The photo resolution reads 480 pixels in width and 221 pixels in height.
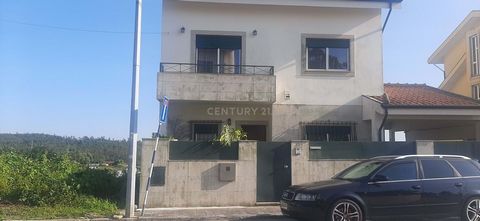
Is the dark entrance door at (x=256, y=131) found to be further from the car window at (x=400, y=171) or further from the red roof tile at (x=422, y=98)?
the car window at (x=400, y=171)

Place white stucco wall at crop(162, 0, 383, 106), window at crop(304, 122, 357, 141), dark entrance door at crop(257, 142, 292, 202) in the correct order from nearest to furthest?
1. dark entrance door at crop(257, 142, 292, 202)
2. white stucco wall at crop(162, 0, 383, 106)
3. window at crop(304, 122, 357, 141)

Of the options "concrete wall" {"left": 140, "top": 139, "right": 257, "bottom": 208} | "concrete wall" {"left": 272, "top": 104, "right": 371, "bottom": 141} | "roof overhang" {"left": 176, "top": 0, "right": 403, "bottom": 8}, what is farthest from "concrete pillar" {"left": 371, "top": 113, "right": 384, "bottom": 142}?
"concrete wall" {"left": 140, "top": 139, "right": 257, "bottom": 208}

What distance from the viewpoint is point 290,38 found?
1848 cm

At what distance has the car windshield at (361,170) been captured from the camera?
35.4ft

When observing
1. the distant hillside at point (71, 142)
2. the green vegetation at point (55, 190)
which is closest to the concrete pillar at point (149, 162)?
the green vegetation at point (55, 190)

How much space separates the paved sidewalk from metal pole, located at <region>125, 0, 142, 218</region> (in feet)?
1.80

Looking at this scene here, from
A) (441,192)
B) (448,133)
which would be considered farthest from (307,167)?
(448,133)

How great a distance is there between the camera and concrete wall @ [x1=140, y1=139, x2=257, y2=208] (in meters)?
13.8

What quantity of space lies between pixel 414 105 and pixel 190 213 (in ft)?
29.3

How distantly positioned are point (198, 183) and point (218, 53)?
6.04m

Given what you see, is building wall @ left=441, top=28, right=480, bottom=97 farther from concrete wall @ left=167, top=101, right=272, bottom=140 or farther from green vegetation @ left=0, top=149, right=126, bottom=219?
green vegetation @ left=0, top=149, right=126, bottom=219

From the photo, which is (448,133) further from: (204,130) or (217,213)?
(217,213)

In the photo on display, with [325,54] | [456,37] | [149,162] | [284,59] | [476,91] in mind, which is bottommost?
[149,162]

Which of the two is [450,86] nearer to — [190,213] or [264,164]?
[264,164]
